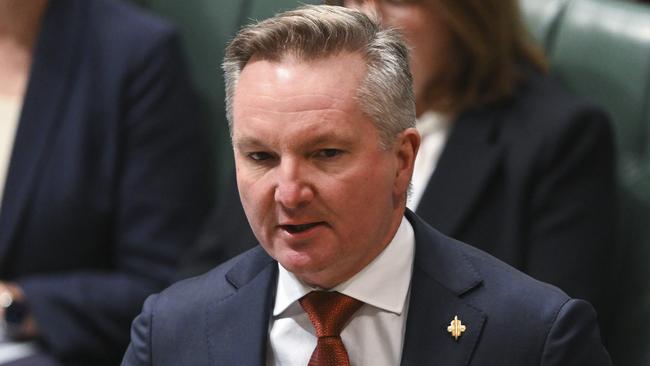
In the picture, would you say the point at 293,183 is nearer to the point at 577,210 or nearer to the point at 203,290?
the point at 203,290

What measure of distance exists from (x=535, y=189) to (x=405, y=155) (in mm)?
665

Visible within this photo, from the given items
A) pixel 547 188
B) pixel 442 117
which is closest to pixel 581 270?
pixel 547 188

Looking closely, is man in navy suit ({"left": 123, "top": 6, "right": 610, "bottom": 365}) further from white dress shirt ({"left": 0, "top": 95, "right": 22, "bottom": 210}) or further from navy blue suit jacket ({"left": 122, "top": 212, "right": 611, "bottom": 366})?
white dress shirt ({"left": 0, "top": 95, "right": 22, "bottom": 210})

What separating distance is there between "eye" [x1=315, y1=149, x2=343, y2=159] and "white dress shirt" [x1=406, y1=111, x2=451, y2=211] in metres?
0.64

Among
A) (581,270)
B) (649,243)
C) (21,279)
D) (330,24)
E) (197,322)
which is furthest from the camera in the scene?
(21,279)

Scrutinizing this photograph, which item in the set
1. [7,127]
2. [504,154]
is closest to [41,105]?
[7,127]

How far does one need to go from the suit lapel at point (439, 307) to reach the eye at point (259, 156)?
A: 0.19 m

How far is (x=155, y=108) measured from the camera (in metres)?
2.10

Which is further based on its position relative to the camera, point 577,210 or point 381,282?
point 577,210

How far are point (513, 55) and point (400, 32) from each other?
0.82 metres

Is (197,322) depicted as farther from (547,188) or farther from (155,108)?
(155,108)

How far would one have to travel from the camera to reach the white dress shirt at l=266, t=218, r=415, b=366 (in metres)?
1.16

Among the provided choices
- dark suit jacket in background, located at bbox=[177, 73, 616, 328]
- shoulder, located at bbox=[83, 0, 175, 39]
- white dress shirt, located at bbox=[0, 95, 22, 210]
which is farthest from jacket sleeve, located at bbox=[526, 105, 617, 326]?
white dress shirt, located at bbox=[0, 95, 22, 210]

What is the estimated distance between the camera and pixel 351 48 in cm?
108
